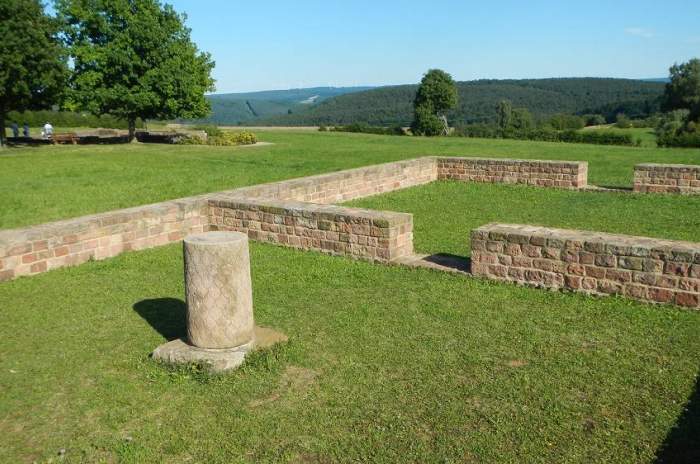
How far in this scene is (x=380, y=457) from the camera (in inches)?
147

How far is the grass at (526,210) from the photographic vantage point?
9867 millimetres

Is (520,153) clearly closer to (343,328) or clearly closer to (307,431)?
(343,328)

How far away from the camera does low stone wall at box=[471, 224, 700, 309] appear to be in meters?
6.09

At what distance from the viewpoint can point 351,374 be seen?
486cm

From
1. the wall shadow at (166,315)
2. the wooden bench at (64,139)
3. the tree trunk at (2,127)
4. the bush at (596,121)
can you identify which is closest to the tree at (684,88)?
the bush at (596,121)

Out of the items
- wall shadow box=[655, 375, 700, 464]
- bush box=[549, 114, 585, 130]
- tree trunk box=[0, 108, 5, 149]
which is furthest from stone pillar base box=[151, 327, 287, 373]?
bush box=[549, 114, 585, 130]

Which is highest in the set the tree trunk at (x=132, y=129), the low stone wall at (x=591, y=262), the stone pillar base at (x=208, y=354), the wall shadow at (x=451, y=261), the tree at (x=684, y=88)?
the tree at (x=684, y=88)

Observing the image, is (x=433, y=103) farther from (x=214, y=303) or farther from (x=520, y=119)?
(x=214, y=303)

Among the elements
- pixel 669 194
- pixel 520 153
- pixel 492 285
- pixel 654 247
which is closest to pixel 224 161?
pixel 520 153

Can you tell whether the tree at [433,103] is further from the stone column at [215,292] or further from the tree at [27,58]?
the stone column at [215,292]

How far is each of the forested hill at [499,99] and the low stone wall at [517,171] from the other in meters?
67.4

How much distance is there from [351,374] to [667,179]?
11.6m

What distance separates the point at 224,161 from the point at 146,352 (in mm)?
15990

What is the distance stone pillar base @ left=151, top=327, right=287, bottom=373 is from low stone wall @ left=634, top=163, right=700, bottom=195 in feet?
37.6
